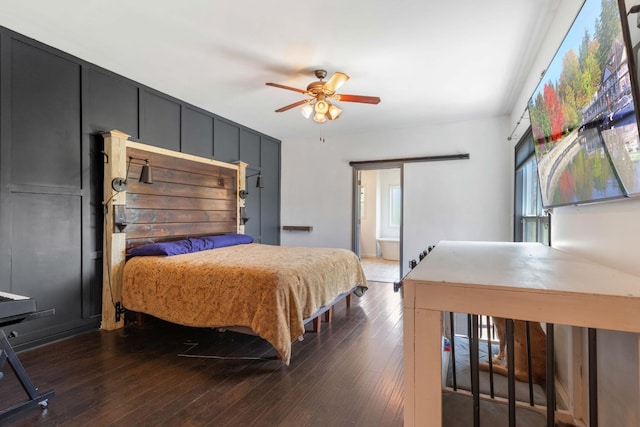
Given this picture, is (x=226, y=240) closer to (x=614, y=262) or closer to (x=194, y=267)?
(x=194, y=267)

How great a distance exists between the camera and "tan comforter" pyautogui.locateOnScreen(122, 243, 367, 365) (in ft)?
7.64

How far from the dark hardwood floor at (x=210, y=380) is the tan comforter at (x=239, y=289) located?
0.88 feet

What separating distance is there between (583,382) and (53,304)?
3860mm

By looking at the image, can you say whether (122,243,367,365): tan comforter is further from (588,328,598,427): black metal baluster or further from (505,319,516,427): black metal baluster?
(588,328,598,427): black metal baluster

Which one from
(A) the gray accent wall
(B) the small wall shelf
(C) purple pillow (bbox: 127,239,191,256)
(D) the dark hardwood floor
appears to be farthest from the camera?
(B) the small wall shelf

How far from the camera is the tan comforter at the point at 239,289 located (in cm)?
233

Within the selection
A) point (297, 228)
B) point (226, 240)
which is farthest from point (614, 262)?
point (297, 228)

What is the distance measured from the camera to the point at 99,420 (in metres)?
1.72

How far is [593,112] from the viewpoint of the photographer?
4.05 ft

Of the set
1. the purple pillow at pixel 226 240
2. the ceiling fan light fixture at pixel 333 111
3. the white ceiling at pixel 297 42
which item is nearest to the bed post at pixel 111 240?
the white ceiling at pixel 297 42

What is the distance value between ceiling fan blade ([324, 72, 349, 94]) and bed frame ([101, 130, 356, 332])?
207cm

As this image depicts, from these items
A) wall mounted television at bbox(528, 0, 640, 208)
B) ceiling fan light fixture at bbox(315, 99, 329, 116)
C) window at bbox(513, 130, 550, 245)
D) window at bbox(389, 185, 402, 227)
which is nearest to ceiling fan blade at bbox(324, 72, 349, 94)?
ceiling fan light fixture at bbox(315, 99, 329, 116)

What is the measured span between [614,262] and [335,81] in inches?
93.7

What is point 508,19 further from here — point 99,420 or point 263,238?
point 263,238
